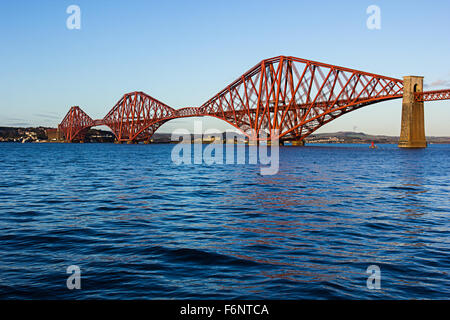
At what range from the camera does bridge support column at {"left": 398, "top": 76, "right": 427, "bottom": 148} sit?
84000 mm

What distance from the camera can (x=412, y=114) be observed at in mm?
83750

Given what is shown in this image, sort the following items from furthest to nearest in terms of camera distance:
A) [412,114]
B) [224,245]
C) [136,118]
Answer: [136,118]
[412,114]
[224,245]

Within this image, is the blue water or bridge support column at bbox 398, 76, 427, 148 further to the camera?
bridge support column at bbox 398, 76, 427, 148

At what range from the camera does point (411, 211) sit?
14.4 m

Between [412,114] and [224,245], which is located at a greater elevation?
[412,114]

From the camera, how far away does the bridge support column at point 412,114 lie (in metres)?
84.0

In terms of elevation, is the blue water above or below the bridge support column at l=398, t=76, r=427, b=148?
below

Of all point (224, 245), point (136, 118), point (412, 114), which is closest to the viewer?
point (224, 245)

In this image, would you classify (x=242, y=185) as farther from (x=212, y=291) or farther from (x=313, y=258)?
(x=212, y=291)

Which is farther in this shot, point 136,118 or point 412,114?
point 136,118

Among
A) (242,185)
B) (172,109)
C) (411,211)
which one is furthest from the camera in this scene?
(172,109)

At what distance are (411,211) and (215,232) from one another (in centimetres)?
782

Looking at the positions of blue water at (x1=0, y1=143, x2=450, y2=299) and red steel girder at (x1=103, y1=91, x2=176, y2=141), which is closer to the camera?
blue water at (x1=0, y1=143, x2=450, y2=299)

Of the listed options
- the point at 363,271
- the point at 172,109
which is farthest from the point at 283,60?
the point at 363,271
